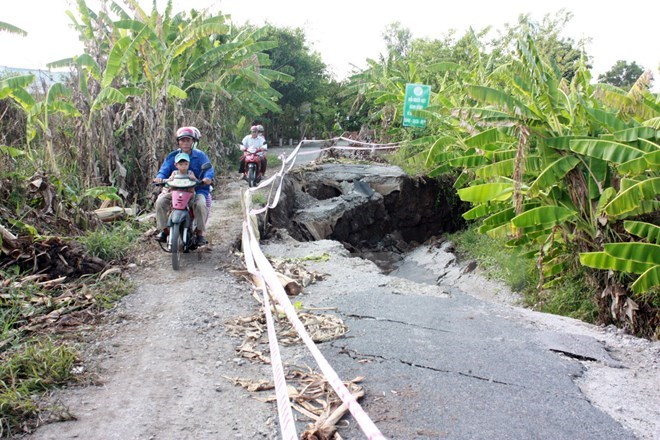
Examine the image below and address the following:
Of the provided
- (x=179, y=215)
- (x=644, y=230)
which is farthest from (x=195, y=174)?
(x=644, y=230)

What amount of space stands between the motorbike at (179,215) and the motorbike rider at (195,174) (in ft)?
0.39

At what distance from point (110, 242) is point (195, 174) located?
140 centimetres

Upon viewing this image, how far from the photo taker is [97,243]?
7062 millimetres

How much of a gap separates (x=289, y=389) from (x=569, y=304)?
562 cm

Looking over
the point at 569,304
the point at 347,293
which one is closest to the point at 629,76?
the point at 569,304

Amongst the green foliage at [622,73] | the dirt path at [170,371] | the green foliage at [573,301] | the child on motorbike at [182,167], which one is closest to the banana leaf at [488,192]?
the green foliage at [573,301]

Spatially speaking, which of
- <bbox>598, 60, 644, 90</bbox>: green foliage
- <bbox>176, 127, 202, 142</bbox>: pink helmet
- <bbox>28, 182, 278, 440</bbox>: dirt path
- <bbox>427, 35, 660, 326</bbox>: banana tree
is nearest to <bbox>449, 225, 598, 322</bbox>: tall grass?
<bbox>427, 35, 660, 326</bbox>: banana tree

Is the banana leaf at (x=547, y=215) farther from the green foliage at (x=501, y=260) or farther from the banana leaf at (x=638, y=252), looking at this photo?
the green foliage at (x=501, y=260)

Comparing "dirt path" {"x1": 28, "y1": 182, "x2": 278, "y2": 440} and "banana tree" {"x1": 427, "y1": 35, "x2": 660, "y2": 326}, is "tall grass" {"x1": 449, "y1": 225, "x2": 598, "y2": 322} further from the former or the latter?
"dirt path" {"x1": 28, "y1": 182, "x2": 278, "y2": 440}

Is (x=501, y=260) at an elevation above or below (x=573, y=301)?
below

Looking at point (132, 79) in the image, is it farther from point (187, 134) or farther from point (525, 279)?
point (525, 279)

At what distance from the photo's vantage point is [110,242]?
7.21 m

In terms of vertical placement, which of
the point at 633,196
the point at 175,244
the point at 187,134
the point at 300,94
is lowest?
the point at 175,244

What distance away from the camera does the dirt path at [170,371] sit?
10.7 feet
